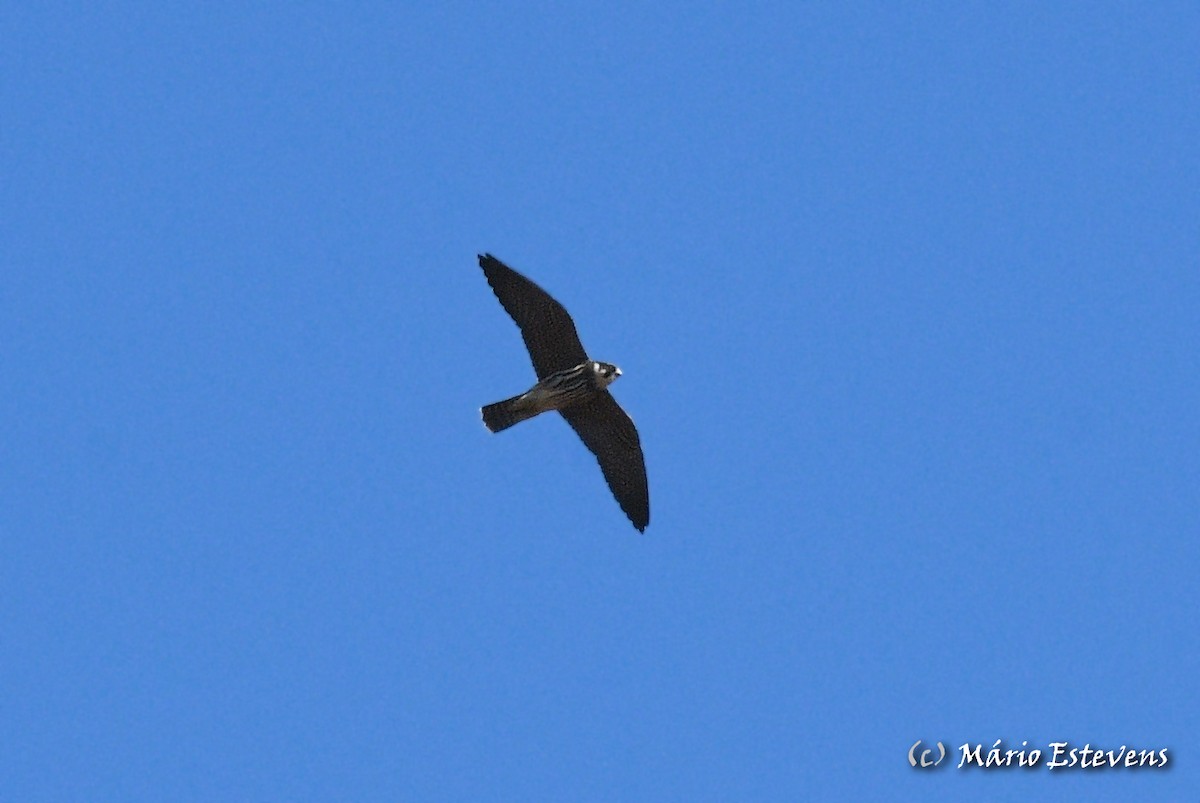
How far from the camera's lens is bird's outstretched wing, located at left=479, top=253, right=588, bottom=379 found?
63.4 ft

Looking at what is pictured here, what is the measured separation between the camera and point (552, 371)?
64.7 feet

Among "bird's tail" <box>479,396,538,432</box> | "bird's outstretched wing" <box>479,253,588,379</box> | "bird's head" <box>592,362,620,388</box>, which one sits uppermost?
"bird's outstretched wing" <box>479,253,588,379</box>

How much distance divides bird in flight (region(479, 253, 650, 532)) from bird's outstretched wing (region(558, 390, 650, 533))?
1 cm

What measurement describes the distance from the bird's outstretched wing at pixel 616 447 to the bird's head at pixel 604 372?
40 cm

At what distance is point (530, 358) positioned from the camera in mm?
19688

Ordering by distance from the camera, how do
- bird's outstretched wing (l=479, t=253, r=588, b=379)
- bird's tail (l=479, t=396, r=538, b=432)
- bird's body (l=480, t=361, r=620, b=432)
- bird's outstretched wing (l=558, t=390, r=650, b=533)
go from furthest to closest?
bird's outstretched wing (l=558, t=390, r=650, b=533)
bird's tail (l=479, t=396, r=538, b=432)
bird's body (l=480, t=361, r=620, b=432)
bird's outstretched wing (l=479, t=253, r=588, b=379)

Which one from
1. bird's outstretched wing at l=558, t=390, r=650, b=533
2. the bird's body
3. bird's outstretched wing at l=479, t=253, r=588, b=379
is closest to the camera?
bird's outstretched wing at l=479, t=253, r=588, b=379

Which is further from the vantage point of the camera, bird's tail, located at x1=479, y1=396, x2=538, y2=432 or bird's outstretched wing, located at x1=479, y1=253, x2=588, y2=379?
bird's tail, located at x1=479, y1=396, x2=538, y2=432

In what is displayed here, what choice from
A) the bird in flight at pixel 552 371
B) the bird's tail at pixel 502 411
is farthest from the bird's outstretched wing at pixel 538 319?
the bird's tail at pixel 502 411

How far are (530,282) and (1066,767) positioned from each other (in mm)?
8647

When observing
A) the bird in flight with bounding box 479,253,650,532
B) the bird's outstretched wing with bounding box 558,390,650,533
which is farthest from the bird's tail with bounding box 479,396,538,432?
the bird's outstretched wing with bounding box 558,390,650,533

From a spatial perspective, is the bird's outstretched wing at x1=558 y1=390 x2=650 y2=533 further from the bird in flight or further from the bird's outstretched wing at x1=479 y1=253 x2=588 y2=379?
the bird's outstretched wing at x1=479 y1=253 x2=588 y2=379

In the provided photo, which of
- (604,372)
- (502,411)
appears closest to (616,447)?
(604,372)

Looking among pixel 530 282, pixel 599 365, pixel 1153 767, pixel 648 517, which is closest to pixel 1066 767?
pixel 1153 767
